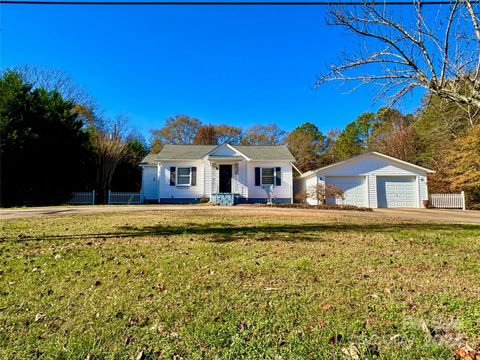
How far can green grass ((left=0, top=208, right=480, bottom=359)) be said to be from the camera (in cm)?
221

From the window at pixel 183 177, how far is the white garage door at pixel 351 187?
9718 mm

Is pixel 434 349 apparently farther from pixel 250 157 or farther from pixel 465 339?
pixel 250 157

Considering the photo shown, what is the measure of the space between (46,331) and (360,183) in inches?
744

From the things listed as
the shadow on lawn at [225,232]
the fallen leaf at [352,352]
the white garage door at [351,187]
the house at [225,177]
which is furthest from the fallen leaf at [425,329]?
the house at [225,177]

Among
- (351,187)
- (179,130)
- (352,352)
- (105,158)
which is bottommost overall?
(352,352)

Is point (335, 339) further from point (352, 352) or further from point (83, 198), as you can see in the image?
point (83, 198)

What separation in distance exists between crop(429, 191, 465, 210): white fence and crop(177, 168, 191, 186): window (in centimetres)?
1650

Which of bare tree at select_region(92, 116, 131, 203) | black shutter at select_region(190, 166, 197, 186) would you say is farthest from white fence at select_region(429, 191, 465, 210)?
bare tree at select_region(92, 116, 131, 203)

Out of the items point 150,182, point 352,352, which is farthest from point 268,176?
point 352,352

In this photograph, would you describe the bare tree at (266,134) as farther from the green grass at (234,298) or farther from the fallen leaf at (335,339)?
the fallen leaf at (335,339)

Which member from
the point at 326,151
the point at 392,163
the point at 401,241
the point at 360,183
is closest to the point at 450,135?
the point at 392,163

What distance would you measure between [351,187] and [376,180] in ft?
5.46

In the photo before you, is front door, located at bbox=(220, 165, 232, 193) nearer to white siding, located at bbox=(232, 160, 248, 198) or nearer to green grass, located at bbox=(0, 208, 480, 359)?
white siding, located at bbox=(232, 160, 248, 198)

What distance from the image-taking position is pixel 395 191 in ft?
60.1
